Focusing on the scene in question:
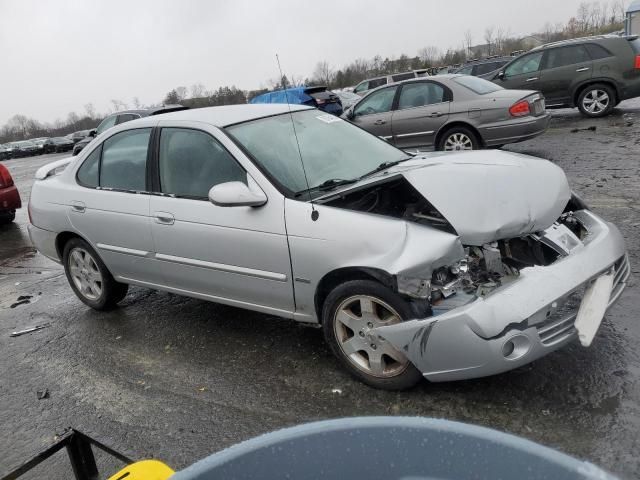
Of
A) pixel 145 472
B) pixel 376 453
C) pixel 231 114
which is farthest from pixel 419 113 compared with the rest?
pixel 376 453

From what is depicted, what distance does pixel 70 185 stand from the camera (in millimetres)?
4832

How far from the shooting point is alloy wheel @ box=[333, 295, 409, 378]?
3.06m

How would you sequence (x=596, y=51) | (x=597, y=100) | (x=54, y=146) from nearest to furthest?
(x=596, y=51)
(x=597, y=100)
(x=54, y=146)

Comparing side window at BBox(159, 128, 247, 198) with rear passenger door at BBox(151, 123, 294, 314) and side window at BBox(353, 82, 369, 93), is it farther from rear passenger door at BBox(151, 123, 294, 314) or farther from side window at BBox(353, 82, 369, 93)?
side window at BBox(353, 82, 369, 93)

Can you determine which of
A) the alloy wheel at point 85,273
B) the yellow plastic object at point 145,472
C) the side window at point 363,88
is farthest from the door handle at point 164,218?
the side window at point 363,88

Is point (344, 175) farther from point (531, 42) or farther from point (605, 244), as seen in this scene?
point (531, 42)

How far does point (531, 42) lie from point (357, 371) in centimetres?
8004

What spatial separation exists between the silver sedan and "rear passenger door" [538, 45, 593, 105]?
9.33 meters

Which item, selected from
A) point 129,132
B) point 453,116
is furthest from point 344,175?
point 453,116

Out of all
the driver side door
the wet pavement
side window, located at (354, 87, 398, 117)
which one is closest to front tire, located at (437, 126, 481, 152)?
the driver side door

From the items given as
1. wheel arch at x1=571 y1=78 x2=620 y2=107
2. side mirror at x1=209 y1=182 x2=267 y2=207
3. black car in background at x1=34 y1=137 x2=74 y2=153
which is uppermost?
side mirror at x1=209 y1=182 x2=267 y2=207

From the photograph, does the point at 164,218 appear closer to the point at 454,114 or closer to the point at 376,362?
the point at 376,362

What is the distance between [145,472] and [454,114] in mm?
8150

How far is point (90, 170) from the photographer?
4750 millimetres
